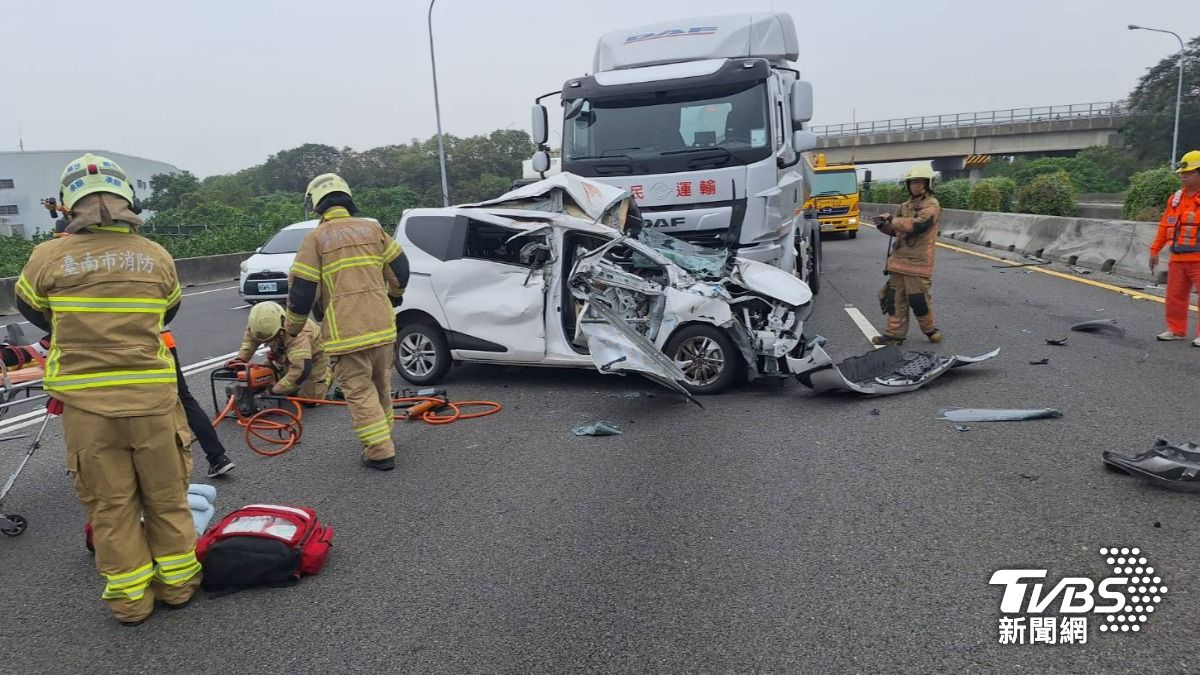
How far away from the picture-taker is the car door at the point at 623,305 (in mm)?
6434

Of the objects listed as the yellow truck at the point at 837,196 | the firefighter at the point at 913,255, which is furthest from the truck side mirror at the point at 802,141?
the yellow truck at the point at 837,196

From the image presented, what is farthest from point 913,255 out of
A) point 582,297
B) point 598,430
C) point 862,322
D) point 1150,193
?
point 1150,193

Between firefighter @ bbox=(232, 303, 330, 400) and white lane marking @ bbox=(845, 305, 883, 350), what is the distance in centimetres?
531

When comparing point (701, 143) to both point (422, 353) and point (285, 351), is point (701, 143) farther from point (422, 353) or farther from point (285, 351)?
point (285, 351)

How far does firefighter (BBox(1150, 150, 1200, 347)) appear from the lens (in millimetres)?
7613

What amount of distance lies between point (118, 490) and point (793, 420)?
4.23 m

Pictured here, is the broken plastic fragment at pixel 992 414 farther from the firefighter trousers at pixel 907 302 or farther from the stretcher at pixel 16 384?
the stretcher at pixel 16 384

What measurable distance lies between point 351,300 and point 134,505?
6.83 ft

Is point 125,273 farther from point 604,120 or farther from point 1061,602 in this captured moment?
point 604,120

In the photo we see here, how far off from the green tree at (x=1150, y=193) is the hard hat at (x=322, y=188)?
1521cm

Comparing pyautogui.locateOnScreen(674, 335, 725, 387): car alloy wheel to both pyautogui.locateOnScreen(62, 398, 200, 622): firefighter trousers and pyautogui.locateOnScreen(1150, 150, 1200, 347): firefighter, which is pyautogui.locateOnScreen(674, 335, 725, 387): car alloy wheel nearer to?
pyautogui.locateOnScreen(62, 398, 200, 622): firefighter trousers

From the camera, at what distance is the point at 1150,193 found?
16.2 metres

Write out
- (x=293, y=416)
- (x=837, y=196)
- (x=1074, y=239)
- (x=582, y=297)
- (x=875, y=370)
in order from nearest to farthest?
(x=293, y=416) → (x=582, y=297) → (x=875, y=370) → (x=1074, y=239) → (x=837, y=196)

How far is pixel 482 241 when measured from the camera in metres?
7.68
